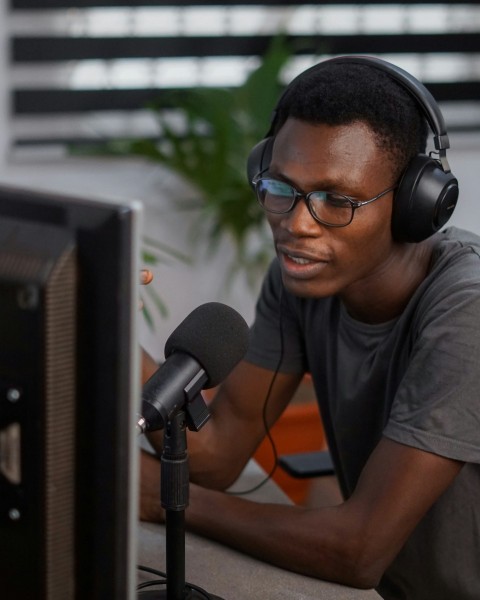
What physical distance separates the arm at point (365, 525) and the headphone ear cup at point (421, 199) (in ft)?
0.90

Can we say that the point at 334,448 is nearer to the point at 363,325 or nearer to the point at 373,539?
the point at 363,325

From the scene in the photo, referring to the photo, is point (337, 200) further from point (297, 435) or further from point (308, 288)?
point (297, 435)

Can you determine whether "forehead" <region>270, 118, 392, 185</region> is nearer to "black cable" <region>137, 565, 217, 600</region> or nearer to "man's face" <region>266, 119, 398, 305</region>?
"man's face" <region>266, 119, 398, 305</region>

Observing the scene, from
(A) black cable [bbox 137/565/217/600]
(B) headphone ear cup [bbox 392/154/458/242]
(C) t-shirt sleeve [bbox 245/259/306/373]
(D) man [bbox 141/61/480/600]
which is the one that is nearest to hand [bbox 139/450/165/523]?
(D) man [bbox 141/61/480/600]

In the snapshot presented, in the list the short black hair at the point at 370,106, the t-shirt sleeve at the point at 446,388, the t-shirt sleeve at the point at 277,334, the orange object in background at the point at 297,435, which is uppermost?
the short black hair at the point at 370,106

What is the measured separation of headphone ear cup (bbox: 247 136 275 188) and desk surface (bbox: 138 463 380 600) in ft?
1.63

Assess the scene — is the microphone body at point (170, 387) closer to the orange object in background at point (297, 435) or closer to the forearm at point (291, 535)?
the forearm at point (291, 535)

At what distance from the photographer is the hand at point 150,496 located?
1.36 m

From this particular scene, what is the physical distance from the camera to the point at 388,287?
54.8 inches

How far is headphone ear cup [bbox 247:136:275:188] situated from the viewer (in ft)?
4.66

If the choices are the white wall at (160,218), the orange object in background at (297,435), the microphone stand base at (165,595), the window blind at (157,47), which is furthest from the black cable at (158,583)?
the window blind at (157,47)

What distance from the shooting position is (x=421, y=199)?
1.28 metres

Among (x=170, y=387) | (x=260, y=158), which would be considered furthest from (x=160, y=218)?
(x=170, y=387)

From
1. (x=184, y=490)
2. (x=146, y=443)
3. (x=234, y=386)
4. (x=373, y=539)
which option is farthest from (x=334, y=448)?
(x=184, y=490)
